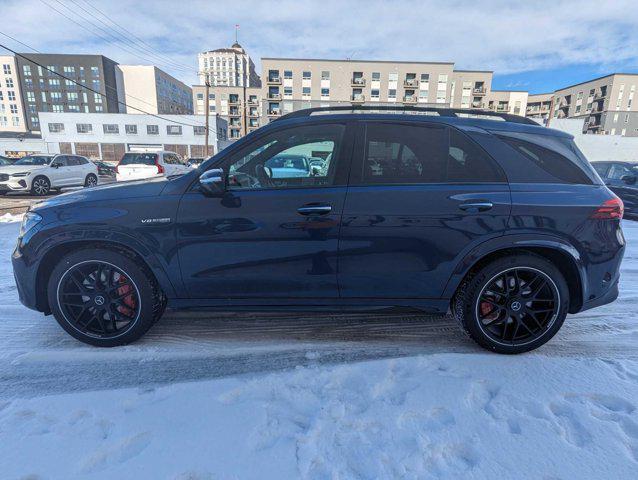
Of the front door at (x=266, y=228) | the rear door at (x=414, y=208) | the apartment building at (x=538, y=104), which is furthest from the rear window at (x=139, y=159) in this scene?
the apartment building at (x=538, y=104)

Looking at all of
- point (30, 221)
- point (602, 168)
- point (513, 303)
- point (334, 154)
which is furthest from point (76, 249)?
point (602, 168)

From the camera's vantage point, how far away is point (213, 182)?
2.58 m

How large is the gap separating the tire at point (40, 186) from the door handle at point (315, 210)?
602 inches

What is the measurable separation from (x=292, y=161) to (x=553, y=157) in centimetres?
205

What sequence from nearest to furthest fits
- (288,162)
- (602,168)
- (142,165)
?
(288,162) < (602,168) < (142,165)

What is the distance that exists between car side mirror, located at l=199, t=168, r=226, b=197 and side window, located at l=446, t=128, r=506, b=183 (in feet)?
Result: 5.52

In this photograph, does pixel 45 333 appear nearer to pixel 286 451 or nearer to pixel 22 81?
pixel 286 451

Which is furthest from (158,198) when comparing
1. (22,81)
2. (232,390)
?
(22,81)

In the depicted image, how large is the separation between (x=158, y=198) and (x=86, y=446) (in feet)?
5.30

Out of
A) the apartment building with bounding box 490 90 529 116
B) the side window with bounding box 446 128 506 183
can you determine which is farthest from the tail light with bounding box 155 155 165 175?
the apartment building with bounding box 490 90 529 116

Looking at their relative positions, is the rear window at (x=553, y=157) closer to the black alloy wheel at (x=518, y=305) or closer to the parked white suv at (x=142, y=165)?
the black alloy wheel at (x=518, y=305)

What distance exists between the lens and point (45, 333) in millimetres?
3133

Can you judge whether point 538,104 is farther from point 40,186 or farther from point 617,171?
point 40,186

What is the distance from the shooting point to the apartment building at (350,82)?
62.8m
